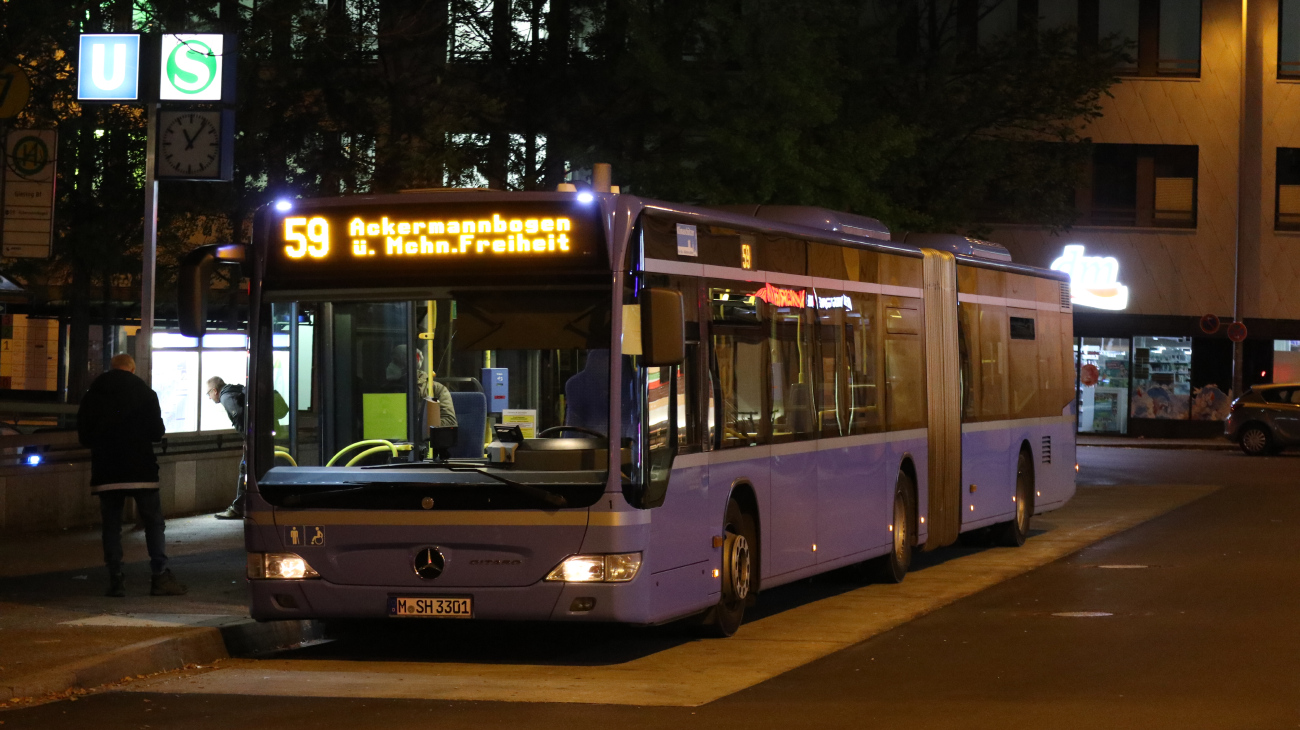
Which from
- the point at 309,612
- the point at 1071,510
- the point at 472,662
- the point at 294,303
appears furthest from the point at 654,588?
the point at 1071,510

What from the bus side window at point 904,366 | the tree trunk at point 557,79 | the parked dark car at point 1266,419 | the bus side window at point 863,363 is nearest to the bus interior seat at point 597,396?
the bus side window at point 863,363

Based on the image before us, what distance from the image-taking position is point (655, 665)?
36.0ft

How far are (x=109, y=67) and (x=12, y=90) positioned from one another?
2.95 meters

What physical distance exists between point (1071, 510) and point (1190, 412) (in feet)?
78.1

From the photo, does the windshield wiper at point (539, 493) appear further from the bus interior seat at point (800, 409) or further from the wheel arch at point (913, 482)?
the wheel arch at point (913, 482)

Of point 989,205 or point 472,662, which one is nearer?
point 472,662

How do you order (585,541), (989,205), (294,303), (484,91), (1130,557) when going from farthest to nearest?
(989,205) → (484,91) → (1130,557) → (294,303) → (585,541)

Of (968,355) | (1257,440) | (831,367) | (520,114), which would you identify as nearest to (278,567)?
(831,367)

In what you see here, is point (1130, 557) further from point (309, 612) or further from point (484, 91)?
point (484, 91)

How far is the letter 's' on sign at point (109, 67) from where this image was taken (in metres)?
16.5

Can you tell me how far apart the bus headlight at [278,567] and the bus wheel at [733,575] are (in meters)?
2.64

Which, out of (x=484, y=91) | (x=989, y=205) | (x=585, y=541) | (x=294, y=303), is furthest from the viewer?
(x=989, y=205)

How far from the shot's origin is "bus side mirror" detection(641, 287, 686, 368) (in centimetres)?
1034

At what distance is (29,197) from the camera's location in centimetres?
1562
